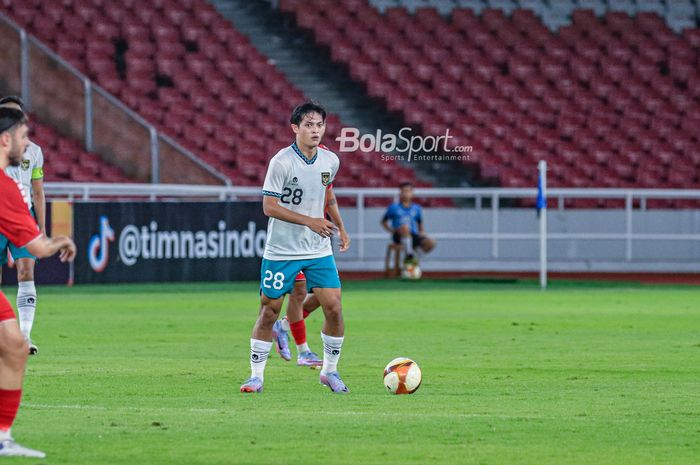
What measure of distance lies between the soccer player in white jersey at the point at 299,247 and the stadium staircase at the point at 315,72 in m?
22.1

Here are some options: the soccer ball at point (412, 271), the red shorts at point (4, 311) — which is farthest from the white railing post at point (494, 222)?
the red shorts at point (4, 311)

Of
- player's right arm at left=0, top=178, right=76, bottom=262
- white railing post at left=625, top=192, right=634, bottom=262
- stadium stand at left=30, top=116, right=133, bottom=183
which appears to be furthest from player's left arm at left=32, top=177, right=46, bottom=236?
white railing post at left=625, top=192, right=634, bottom=262

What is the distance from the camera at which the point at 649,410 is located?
31.9 feet

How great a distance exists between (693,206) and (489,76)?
672 cm

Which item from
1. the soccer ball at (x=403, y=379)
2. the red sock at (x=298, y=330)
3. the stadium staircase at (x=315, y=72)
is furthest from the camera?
the stadium staircase at (x=315, y=72)

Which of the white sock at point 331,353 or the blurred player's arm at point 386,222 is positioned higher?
the blurred player's arm at point 386,222

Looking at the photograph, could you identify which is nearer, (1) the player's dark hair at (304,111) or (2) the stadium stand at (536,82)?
(1) the player's dark hair at (304,111)

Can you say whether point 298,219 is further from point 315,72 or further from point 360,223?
point 315,72

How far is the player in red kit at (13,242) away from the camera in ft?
24.1

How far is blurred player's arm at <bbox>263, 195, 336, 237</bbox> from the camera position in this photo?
34.4 feet

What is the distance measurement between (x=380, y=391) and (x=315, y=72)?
25222mm

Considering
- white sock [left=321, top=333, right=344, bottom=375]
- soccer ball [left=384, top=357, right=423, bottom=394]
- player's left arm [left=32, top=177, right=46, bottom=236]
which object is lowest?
soccer ball [left=384, top=357, right=423, bottom=394]
